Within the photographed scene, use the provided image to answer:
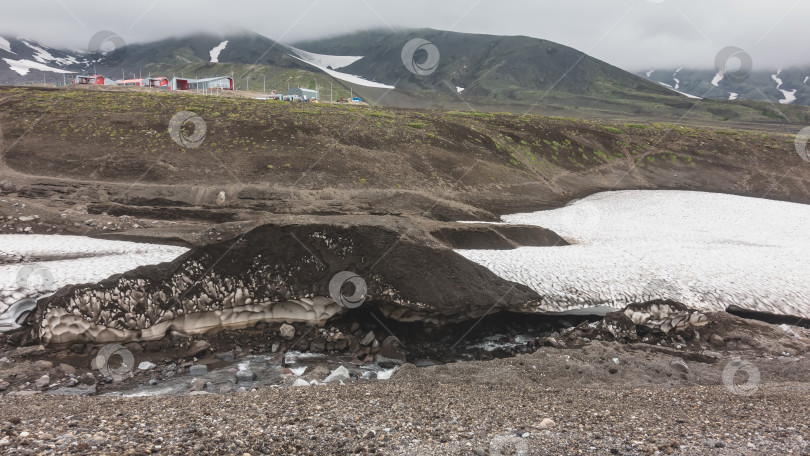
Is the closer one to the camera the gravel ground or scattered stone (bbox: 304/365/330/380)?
the gravel ground

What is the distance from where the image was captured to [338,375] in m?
11.2

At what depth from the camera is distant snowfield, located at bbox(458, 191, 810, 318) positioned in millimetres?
15422

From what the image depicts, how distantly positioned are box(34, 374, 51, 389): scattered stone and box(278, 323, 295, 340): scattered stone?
18.0 feet

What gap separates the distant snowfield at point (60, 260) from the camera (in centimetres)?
1342

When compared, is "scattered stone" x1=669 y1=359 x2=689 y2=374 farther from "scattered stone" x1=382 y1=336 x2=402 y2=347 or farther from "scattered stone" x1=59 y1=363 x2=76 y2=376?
"scattered stone" x1=59 y1=363 x2=76 y2=376

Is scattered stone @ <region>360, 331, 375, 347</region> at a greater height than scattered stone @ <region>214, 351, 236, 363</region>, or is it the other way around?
scattered stone @ <region>360, 331, 375, 347</region>

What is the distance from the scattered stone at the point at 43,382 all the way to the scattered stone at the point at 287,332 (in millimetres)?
5480

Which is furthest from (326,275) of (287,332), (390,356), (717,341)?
(717,341)

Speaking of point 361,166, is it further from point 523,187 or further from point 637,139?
point 637,139

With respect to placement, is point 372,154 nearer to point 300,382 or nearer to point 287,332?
point 287,332

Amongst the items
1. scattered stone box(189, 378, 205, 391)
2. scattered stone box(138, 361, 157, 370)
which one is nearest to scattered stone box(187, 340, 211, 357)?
scattered stone box(138, 361, 157, 370)

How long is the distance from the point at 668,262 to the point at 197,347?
1721cm

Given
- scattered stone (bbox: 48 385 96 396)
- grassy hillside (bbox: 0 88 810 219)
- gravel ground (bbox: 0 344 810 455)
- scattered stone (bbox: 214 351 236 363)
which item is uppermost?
grassy hillside (bbox: 0 88 810 219)

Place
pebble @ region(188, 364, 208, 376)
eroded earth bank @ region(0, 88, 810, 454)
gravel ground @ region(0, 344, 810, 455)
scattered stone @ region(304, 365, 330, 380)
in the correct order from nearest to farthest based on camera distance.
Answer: gravel ground @ region(0, 344, 810, 455)
eroded earth bank @ region(0, 88, 810, 454)
scattered stone @ region(304, 365, 330, 380)
pebble @ region(188, 364, 208, 376)
